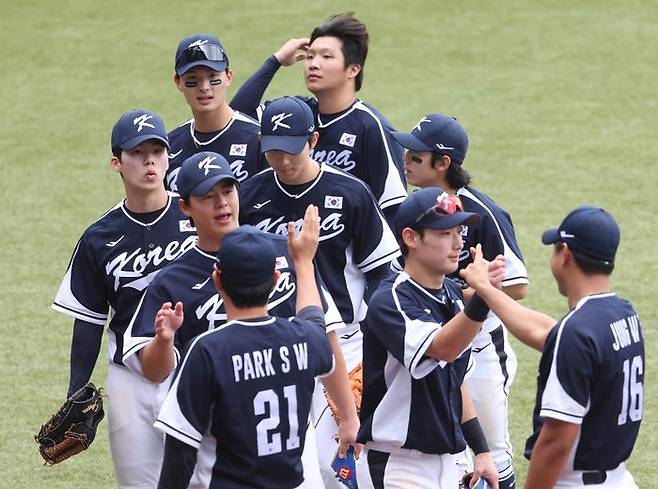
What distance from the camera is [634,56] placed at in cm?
1370

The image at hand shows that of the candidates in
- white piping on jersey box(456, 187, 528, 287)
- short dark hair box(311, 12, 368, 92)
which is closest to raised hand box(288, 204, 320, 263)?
white piping on jersey box(456, 187, 528, 287)

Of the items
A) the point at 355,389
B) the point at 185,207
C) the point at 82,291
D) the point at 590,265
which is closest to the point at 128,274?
the point at 82,291

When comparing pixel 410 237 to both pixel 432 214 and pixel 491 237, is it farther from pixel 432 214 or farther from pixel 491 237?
pixel 491 237

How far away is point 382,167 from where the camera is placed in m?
6.18

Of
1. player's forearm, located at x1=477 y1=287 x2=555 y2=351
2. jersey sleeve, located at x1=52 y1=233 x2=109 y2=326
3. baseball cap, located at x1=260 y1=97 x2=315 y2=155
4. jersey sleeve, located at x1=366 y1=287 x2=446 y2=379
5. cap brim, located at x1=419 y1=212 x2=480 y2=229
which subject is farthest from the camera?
baseball cap, located at x1=260 y1=97 x2=315 y2=155

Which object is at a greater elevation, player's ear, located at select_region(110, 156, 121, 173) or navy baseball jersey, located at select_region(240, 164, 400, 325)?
player's ear, located at select_region(110, 156, 121, 173)

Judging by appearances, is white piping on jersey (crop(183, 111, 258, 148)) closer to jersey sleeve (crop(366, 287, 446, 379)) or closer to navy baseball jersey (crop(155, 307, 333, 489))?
jersey sleeve (crop(366, 287, 446, 379))

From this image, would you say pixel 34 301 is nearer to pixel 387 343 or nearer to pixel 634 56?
pixel 387 343

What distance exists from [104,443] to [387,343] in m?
2.78

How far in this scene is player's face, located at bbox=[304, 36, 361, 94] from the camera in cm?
618

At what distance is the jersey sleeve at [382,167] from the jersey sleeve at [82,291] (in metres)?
1.51

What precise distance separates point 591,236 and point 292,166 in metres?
1.65

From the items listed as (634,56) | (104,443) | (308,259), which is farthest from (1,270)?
(634,56)

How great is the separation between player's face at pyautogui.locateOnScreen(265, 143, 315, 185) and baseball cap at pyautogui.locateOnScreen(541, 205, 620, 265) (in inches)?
60.6
